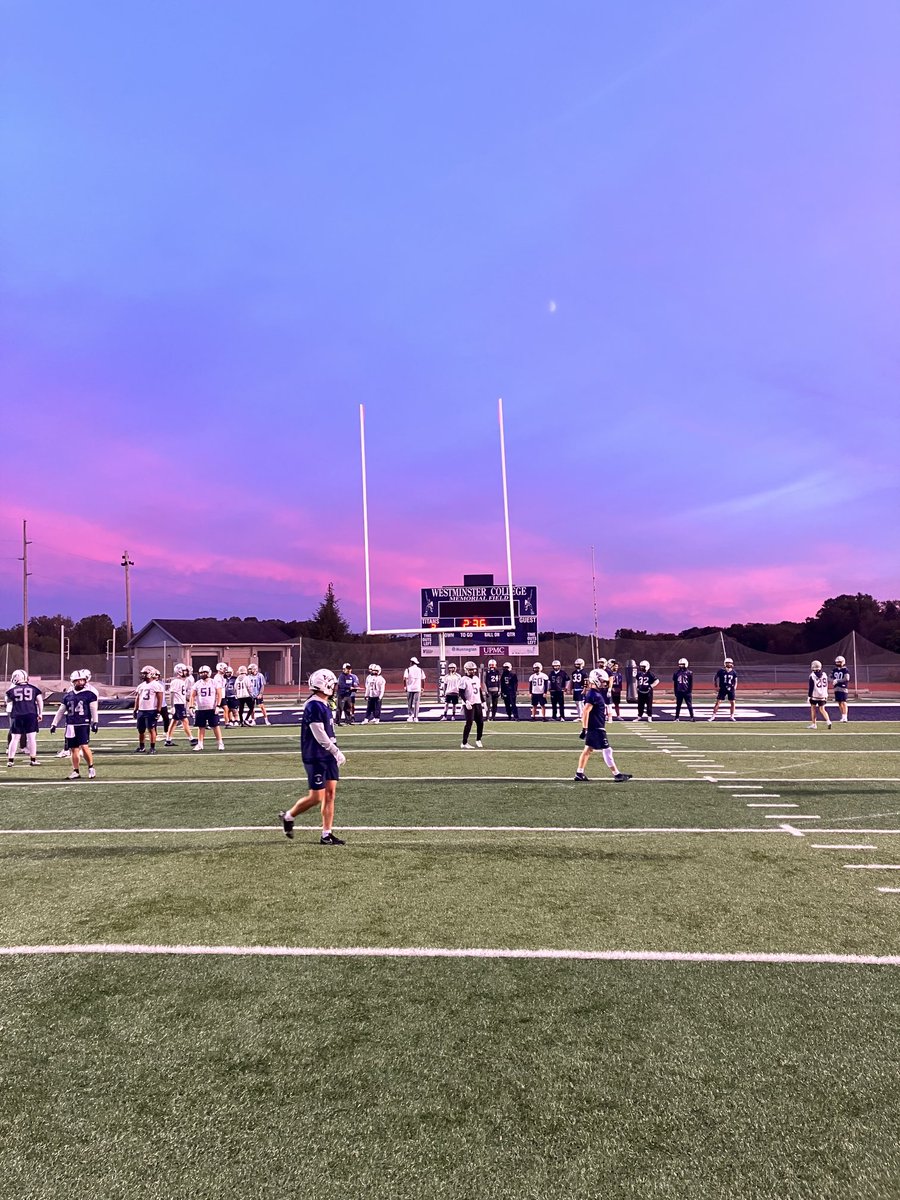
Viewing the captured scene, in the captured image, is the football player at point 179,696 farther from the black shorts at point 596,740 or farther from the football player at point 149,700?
the black shorts at point 596,740

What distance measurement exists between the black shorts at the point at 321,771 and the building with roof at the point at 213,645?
39693mm

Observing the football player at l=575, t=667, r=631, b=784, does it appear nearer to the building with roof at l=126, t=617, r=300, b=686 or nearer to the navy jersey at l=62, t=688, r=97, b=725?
the navy jersey at l=62, t=688, r=97, b=725

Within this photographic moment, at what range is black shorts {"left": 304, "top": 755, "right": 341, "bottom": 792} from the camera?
7457mm

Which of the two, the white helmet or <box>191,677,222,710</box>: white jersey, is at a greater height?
the white helmet

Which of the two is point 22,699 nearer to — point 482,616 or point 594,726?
point 594,726

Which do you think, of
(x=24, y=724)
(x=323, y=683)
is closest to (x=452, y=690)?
(x=24, y=724)

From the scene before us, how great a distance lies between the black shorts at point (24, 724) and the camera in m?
13.8

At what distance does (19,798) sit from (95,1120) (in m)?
8.75

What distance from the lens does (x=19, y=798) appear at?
10.6 m

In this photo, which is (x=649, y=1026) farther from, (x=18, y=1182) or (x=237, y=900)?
(x=237, y=900)

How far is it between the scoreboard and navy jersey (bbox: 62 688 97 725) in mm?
22684

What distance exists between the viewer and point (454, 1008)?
3961mm

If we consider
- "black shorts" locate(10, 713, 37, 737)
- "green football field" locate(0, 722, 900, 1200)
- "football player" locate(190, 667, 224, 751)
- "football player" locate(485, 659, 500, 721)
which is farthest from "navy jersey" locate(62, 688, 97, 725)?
"football player" locate(485, 659, 500, 721)

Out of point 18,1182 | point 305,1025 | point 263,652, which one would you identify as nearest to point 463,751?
point 305,1025
